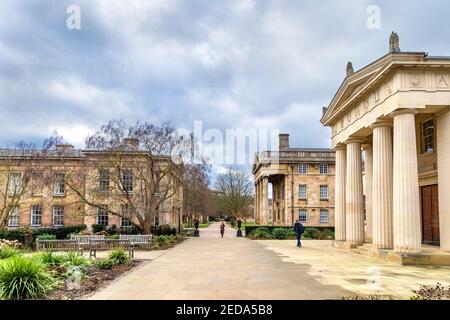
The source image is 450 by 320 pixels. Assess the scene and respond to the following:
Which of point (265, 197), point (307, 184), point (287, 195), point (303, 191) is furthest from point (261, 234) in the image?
point (265, 197)

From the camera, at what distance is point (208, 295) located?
9039 millimetres

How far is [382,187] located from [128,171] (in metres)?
15.9

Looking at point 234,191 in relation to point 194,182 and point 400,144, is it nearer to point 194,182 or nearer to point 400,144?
point 194,182

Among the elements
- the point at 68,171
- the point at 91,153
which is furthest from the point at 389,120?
the point at 68,171

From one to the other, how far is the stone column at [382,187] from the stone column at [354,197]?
3.92m

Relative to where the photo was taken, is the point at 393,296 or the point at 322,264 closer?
the point at 393,296

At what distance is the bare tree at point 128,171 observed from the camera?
82.4 ft

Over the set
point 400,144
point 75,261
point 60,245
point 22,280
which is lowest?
point 60,245

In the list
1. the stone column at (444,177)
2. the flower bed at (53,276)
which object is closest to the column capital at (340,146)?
the stone column at (444,177)

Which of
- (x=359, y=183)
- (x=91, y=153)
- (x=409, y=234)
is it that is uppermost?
Answer: (x=91, y=153)

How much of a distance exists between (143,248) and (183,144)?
25.8 feet

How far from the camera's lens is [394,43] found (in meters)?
17.1

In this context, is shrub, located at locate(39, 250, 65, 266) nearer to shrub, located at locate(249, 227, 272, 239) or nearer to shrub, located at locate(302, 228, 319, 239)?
shrub, located at locate(249, 227, 272, 239)

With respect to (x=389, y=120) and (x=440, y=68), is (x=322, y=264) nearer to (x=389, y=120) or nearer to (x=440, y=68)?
(x=389, y=120)
